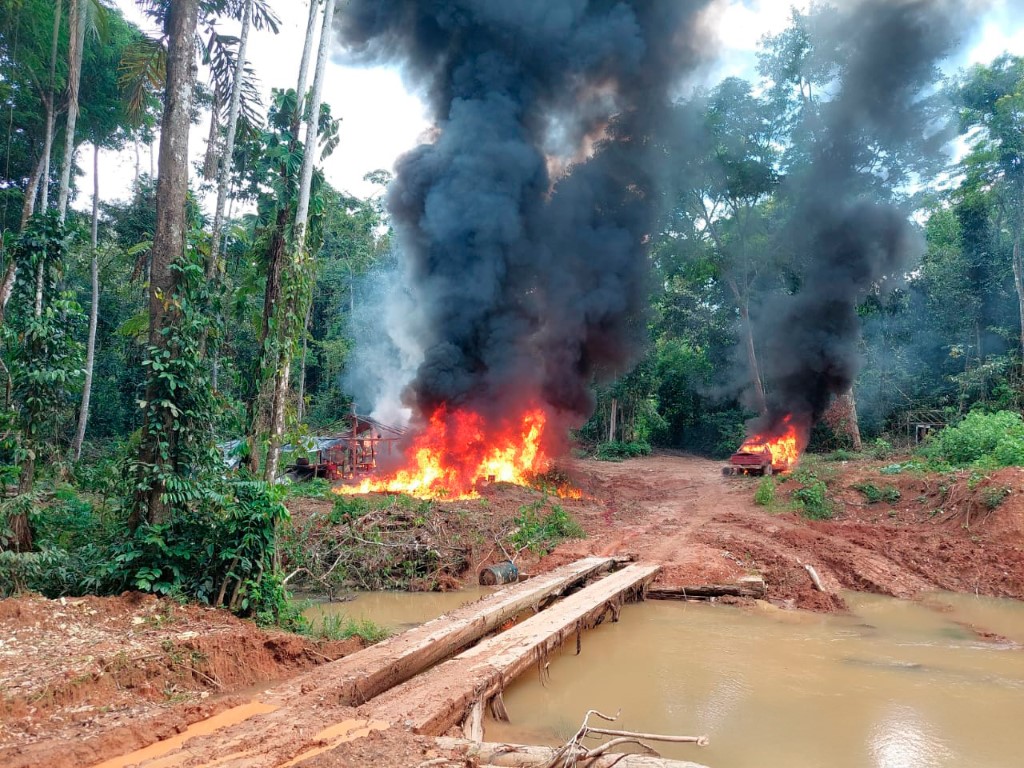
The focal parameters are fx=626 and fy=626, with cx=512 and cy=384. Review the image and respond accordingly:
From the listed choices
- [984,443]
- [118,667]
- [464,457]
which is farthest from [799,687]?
[984,443]

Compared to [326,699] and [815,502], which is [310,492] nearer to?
[326,699]

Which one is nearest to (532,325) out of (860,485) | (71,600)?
(860,485)

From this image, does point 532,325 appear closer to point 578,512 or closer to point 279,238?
A: point 578,512

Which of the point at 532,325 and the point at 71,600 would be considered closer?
the point at 71,600

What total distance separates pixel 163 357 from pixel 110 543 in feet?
7.56

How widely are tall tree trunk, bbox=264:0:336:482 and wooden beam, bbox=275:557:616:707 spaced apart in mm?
2756

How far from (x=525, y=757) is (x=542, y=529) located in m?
8.96

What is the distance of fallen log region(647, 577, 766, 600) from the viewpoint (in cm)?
940

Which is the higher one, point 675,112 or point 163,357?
point 675,112

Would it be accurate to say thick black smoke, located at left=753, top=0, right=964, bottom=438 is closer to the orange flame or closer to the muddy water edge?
the orange flame

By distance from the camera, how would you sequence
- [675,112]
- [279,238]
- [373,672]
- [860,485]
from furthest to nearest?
[675,112] < [860,485] < [279,238] < [373,672]

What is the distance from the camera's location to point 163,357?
6832 millimetres

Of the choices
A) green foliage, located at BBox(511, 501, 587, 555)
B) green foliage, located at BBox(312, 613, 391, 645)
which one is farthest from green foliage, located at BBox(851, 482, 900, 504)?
green foliage, located at BBox(312, 613, 391, 645)

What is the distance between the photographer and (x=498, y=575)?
9.91 metres
